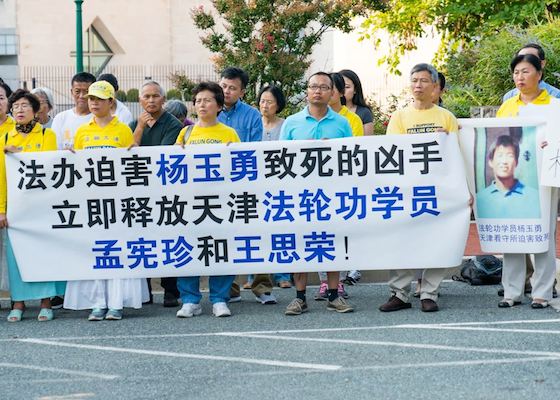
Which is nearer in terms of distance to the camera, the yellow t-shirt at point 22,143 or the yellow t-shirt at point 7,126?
the yellow t-shirt at point 22,143

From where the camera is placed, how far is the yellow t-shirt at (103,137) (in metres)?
10.5

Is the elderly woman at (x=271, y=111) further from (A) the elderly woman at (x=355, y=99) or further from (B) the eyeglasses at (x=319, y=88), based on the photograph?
(B) the eyeglasses at (x=319, y=88)

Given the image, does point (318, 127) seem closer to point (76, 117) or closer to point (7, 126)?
point (76, 117)

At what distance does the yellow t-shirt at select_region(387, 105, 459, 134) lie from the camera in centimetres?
1040

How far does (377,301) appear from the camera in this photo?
11039 millimetres

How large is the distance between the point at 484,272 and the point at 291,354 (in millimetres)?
3797

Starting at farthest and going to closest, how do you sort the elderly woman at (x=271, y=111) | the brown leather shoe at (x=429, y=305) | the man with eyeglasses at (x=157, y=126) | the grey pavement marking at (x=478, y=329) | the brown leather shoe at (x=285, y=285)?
the brown leather shoe at (x=285, y=285) < the elderly woman at (x=271, y=111) < the man with eyeglasses at (x=157, y=126) < the brown leather shoe at (x=429, y=305) < the grey pavement marking at (x=478, y=329)

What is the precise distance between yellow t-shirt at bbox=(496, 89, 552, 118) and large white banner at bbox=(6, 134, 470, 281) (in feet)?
2.01

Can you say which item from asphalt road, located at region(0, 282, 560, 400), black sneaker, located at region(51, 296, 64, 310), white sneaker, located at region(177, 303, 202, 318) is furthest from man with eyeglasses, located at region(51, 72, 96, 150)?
white sneaker, located at region(177, 303, 202, 318)

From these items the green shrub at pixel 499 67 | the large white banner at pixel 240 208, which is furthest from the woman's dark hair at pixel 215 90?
the green shrub at pixel 499 67

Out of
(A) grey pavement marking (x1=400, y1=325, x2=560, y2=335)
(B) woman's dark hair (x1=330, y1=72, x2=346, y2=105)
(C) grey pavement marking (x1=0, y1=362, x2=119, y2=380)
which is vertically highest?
(B) woman's dark hair (x1=330, y1=72, x2=346, y2=105)

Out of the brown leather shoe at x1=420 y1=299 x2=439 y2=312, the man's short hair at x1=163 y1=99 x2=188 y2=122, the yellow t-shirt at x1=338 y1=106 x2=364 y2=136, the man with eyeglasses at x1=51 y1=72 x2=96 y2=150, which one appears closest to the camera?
the brown leather shoe at x1=420 y1=299 x2=439 y2=312

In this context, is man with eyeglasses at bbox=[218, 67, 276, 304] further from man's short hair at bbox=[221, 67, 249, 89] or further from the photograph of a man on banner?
the photograph of a man on banner

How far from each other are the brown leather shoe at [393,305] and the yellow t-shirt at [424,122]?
1.34 m
